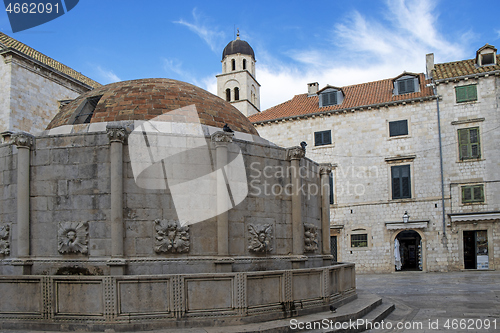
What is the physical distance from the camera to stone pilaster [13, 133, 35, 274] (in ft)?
32.2

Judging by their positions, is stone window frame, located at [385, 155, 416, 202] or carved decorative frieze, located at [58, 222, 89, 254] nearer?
carved decorative frieze, located at [58, 222, 89, 254]

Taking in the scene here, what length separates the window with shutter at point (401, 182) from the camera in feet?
98.5

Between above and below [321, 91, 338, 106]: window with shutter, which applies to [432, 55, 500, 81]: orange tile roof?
above

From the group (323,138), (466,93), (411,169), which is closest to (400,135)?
(411,169)

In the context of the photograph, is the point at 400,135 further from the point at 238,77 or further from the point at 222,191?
the point at 238,77

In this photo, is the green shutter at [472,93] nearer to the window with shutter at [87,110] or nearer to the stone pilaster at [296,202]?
the stone pilaster at [296,202]

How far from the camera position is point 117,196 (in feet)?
31.4

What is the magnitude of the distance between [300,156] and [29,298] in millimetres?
6856

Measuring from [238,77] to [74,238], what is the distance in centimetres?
4698

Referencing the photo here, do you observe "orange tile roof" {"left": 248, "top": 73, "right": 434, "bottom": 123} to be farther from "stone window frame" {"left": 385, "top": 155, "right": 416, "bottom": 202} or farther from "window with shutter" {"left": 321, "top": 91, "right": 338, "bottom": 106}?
"stone window frame" {"left": 385, "top": 155, "right": 416, "bottom": 202}

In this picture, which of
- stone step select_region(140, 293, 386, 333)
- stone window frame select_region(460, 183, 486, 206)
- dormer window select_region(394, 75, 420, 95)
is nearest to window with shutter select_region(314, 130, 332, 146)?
dormer window select_region(394, 75, 420, 95)

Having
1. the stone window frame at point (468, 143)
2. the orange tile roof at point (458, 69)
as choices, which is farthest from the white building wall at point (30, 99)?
the stone window frame at point (468, 143)

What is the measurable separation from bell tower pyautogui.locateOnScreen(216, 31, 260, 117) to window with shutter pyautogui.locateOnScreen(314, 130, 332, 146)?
22.1 m

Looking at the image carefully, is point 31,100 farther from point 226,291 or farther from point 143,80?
point 226,291
